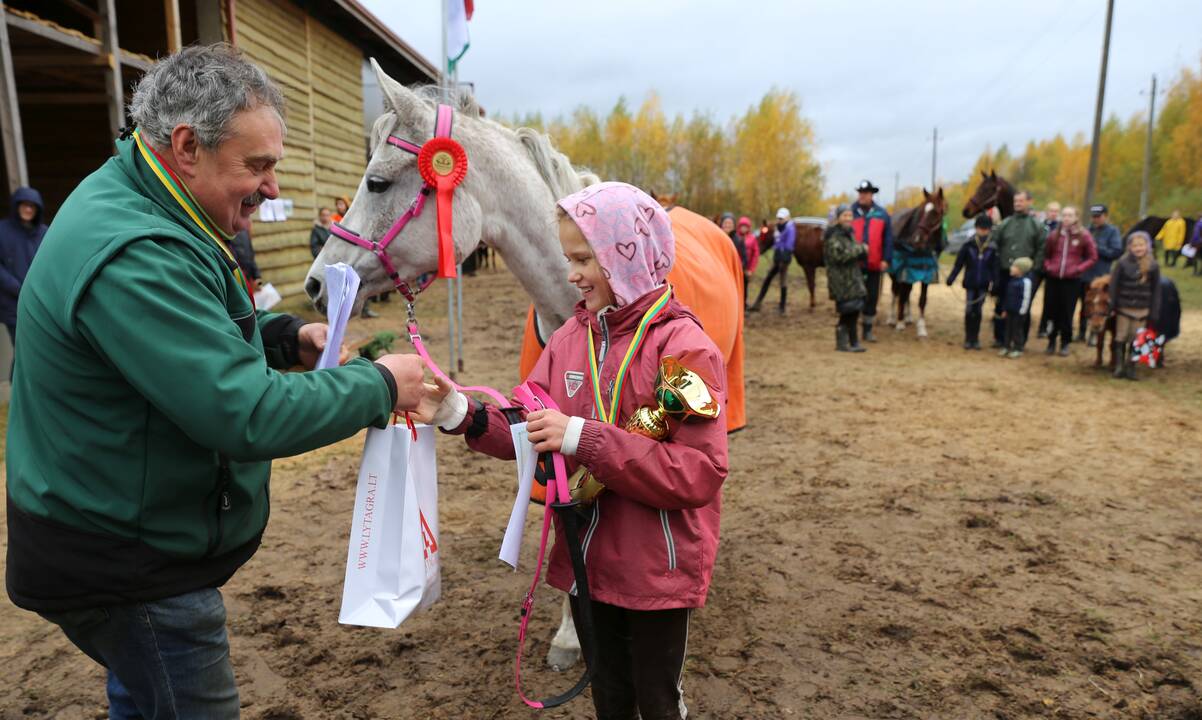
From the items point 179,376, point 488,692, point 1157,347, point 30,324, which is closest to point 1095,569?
point 488,692

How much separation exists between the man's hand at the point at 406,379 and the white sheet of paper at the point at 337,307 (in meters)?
0.20

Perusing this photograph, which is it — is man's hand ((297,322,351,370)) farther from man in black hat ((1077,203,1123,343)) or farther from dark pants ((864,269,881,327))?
man in black hat ((1077,203,1123,343))

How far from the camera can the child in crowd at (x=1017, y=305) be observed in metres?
9.08

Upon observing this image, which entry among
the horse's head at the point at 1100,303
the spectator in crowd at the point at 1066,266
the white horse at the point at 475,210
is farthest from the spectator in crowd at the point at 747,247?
the white horse at the point at 475,210

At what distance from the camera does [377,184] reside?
2.71 m

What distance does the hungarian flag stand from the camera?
7.31 metres

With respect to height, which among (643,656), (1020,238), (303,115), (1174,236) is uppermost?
(303,115)

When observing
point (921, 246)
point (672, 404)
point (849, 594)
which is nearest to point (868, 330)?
point (921, 246)

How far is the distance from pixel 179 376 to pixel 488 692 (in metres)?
1.94

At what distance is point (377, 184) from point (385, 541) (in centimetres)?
153

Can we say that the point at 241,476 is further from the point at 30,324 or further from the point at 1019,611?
the point at 1019,611

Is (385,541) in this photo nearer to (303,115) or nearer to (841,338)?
(841,338)

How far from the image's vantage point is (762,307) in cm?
1404

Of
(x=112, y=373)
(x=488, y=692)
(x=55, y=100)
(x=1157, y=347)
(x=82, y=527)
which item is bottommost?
(x=488, y=692)
